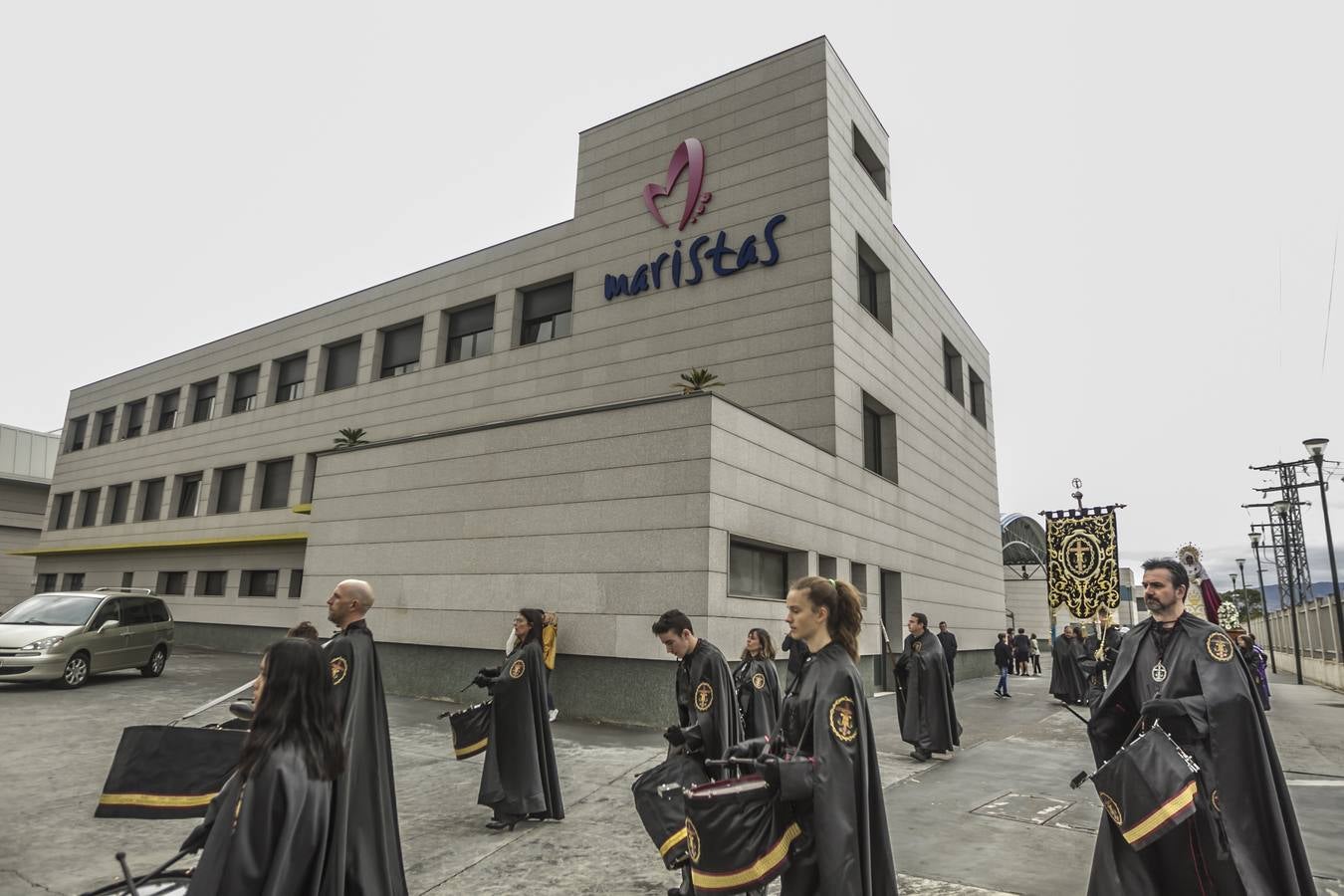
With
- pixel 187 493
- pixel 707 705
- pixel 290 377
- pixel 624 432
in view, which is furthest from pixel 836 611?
pixel 187 493

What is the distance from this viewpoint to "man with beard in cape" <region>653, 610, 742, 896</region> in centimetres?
521

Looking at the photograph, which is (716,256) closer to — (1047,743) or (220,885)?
(1047,743)

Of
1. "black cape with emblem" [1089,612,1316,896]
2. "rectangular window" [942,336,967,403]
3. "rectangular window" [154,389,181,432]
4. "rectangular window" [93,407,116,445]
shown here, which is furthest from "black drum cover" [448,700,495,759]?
"rectangular window" [93,407,116,445]

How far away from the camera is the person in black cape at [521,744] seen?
6.75m

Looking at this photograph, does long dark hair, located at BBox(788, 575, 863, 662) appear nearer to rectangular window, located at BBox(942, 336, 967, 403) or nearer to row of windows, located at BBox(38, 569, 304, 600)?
row of windows, located at BBox(38, 569, 304, 600)

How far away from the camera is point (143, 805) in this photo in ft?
11.1

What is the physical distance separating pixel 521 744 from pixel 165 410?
113ft

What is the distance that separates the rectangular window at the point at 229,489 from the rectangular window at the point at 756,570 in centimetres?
2283

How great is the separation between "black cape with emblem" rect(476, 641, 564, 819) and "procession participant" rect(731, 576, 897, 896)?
353 cm

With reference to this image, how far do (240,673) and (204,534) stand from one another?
13168 millimetres

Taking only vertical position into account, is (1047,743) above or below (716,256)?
below

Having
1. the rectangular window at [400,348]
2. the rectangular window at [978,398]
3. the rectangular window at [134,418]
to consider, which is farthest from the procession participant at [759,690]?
the rectangular window at [134,418]

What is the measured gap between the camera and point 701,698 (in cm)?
550

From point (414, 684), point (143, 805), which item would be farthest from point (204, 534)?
point (143, 805)
